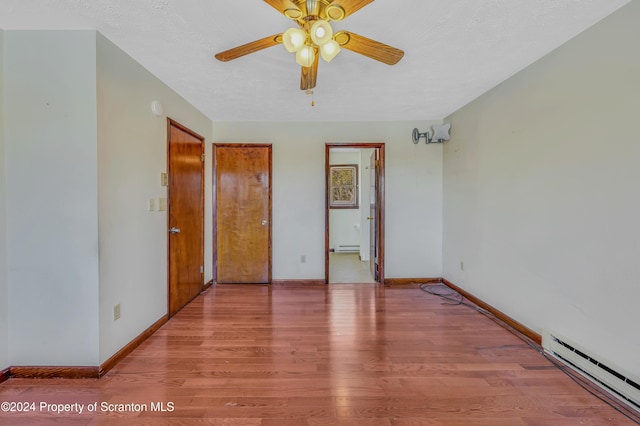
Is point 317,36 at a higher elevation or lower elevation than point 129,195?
higher

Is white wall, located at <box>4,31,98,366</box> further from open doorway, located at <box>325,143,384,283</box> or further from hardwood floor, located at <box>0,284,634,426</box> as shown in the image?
open doorway, located at <box>325,143,384,283</box>

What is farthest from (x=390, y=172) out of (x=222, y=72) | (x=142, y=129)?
(x=142, y=129)

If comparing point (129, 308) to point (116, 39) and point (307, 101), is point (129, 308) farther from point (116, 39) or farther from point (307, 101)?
point (307, 101)

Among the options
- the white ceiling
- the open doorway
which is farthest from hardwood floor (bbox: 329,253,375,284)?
the white ceiling

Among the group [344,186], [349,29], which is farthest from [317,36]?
[344,186]

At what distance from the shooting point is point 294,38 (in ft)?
4.79

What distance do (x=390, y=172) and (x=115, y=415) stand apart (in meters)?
3.56

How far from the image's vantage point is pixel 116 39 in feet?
6.12

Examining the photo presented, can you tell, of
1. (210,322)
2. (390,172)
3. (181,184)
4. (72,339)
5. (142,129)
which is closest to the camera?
(72,339)

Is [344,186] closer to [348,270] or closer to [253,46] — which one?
[348,270]

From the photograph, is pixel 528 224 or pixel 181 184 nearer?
pixel 528 224

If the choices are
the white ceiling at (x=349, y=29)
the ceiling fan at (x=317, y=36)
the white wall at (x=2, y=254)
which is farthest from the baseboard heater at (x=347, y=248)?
the white wall at (x=2, y=254)

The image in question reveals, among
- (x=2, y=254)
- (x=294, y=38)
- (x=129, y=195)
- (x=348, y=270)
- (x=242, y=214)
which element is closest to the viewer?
(x=294, y=38)

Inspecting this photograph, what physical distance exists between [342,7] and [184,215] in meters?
2.54
